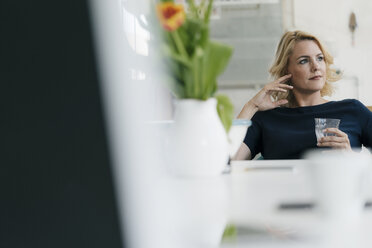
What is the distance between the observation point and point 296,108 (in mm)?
1852

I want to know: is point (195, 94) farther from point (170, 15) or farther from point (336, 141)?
point (336, 141)

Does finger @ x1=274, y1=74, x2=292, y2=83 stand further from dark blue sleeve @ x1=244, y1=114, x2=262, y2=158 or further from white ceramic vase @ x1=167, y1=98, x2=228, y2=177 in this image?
white ceramic vase @ x1=167, y1=98, x2=228, y2=177

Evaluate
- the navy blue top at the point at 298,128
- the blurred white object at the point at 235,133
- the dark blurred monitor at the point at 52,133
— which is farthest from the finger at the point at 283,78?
the dark blurred monitor at the point at 52,133

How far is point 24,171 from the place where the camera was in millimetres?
356

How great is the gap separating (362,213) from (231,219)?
0.18m

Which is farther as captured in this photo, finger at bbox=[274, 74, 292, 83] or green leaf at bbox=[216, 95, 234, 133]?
finger at bbox=[274, 74, 292, 83]

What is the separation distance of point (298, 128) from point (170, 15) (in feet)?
4.16

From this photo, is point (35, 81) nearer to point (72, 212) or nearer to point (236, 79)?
point (72, 212)

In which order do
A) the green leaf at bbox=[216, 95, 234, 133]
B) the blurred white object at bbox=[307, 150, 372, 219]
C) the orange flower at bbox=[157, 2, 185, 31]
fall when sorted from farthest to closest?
the green leaf at bbox=[216, 95, 234, 133] → the orange flower at bbox=[157, 2, 185, 31] → the blurred white object at bbox=[307, 150, 372, 219]

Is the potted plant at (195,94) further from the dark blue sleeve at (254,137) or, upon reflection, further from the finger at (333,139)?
the dark blue sleeve at (254,137)

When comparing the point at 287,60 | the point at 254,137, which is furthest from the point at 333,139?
the point at 287,60

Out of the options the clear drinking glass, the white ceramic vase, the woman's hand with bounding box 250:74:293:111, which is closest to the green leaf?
the white ceramic vase

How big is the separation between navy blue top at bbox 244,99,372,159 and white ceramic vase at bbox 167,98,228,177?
Result: 105 cm

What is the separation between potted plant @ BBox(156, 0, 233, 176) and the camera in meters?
0.73
